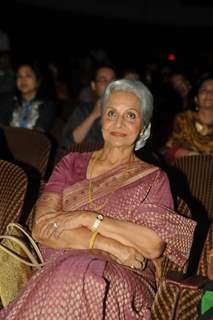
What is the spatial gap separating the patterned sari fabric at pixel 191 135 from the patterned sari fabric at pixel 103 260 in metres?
1.78

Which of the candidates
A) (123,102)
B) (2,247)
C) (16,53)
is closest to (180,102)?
(123,102)

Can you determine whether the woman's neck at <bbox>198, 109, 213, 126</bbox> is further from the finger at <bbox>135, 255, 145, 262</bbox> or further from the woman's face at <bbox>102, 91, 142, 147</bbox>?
the finger at <bbox>135, 255, 145, 262</bbox>

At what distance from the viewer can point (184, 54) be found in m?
15.8

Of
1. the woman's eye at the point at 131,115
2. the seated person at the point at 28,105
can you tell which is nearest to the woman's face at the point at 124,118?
the woman's eye at the point at 131,115

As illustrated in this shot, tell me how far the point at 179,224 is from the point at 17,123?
114 inches

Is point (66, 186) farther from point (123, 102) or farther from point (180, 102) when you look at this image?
point (180, 102)

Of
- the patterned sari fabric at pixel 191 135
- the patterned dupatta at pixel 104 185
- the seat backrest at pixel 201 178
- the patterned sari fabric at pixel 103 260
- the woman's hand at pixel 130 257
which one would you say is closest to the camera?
the patterned sari fabric at pixel 103 260

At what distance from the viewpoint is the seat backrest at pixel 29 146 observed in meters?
4.39

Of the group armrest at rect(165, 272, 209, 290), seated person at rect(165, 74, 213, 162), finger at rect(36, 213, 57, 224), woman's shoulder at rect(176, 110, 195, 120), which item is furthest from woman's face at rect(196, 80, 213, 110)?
armrest at rect(165, 272, 209, 290)

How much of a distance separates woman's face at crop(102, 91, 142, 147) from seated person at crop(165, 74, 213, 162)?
171 centimetres

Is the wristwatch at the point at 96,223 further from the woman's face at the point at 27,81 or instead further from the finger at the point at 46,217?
the woman's face at the point at 27,81

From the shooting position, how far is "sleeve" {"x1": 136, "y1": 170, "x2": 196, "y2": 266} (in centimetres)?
286

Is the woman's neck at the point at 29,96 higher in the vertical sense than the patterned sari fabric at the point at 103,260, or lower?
higher

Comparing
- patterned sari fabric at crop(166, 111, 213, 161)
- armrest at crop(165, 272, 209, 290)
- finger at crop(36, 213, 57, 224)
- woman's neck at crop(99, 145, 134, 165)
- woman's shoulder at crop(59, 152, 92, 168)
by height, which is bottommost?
armrest at crop(165, 272, 209, 290)
